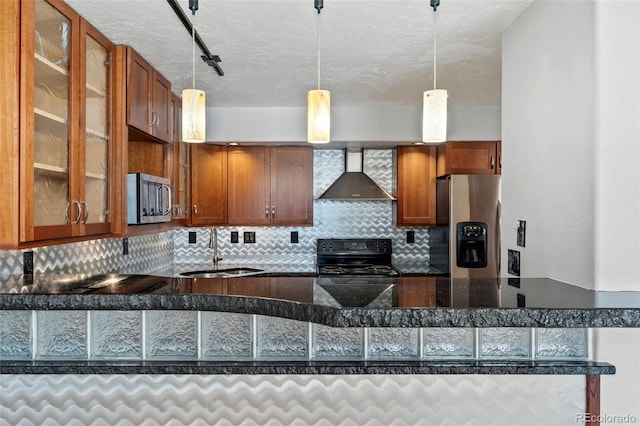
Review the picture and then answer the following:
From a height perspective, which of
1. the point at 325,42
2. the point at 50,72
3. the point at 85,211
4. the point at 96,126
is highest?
the point at 325,42

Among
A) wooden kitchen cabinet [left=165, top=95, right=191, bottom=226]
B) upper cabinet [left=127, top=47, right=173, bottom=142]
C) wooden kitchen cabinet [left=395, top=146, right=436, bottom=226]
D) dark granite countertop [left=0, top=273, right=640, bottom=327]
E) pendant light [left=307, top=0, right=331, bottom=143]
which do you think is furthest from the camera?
wooden kitchen cabinet [left=395, top=146, right=436, bottom=226]

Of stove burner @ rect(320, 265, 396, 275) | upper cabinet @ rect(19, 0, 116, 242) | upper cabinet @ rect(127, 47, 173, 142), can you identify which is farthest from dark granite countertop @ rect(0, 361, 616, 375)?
stove burner @ rect(320, 265, 396, 275)

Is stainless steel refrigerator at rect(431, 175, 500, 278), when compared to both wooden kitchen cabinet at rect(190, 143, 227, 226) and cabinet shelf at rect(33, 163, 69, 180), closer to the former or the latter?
wooden kitchen cabinet at rect(190, 143, 227, 226)

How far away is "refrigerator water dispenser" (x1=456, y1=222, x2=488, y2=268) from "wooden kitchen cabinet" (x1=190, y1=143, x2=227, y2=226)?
2.18 metres

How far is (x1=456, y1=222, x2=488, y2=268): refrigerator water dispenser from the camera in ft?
12.4

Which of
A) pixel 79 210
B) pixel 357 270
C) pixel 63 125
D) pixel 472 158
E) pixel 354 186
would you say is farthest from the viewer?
pixel 354 186

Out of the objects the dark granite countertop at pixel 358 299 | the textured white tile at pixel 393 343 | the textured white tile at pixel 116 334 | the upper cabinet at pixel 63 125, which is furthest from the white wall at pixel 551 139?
the upper cabinet at pixel 63 125

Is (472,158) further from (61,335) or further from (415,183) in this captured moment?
(61,335)

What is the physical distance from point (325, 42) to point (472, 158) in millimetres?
2087

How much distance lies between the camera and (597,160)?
153 cm

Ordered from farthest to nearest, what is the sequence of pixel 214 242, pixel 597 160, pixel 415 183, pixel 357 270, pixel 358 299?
pixel 214 242
pixel 415 183
pixel 357 270
pixel 597 160
pixel 358 299

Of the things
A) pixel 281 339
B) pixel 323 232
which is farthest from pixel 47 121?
pixel 323 232

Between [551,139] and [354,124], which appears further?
[354,124]

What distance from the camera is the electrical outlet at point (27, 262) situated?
2178 mm
